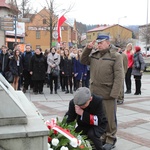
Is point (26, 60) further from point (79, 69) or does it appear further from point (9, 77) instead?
point (79, 69)

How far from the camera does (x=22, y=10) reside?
32.6 meters

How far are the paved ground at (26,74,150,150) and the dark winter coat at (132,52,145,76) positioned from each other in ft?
Answer: 3.02

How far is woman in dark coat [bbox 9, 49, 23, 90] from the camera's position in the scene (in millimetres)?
10258

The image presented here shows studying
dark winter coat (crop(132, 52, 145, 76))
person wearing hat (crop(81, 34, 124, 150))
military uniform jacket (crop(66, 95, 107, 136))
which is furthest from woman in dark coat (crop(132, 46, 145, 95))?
military uniform jacket (crop(66, 95, 107, 136))

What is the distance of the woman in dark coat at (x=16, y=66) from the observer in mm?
10258

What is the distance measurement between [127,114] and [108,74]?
124 inches

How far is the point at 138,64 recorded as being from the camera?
10461 millimetres

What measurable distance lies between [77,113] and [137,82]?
7436mm

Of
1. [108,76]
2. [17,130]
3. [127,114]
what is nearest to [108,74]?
[108,76]

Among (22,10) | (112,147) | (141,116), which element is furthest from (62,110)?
(22,10)

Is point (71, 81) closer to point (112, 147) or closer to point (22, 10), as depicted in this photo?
point (112, 147)

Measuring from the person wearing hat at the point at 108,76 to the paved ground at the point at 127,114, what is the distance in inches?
23.4

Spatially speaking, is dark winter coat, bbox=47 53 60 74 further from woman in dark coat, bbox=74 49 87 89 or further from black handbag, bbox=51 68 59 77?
woman in dark coat, bbox=74 49 87 89

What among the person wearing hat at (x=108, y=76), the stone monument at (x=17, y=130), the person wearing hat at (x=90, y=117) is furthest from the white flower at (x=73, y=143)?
the person wearing hat at (x=108, y=76)
